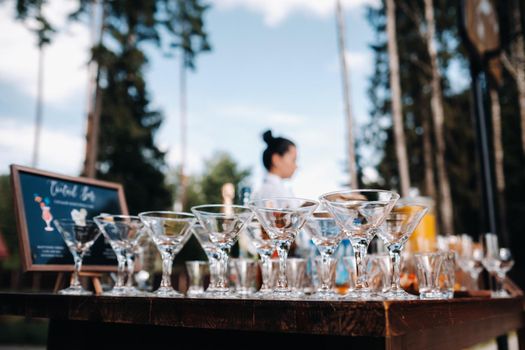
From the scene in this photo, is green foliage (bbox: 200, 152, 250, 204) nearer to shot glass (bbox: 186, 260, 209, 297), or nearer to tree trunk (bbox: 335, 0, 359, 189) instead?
tree trunk (bbox: 335, 0, 359, 189)

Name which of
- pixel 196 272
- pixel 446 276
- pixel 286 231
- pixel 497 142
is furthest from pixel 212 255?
pixel 497 142

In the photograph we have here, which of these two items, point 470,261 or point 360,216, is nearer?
point 360,216

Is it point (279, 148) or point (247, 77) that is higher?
point (247, 77)

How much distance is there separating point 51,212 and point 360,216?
134cm

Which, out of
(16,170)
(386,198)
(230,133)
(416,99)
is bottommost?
(386,198)

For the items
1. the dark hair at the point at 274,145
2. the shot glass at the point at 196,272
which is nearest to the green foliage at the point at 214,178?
the dark hair at the point at 274,145

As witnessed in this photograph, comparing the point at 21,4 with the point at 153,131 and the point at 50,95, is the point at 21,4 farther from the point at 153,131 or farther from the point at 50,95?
the point at 153,131

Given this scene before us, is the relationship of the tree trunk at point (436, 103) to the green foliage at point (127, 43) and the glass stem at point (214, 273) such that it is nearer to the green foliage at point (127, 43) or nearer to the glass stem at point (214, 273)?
the green foliage at point (127, 43)

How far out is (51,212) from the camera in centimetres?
189

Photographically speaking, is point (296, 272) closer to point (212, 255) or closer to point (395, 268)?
point (212, 255)

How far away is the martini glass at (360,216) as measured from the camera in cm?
106

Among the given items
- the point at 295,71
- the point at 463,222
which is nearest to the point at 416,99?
the point at 463,222

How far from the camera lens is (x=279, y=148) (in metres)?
2.92

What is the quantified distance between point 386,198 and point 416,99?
15970 mm
